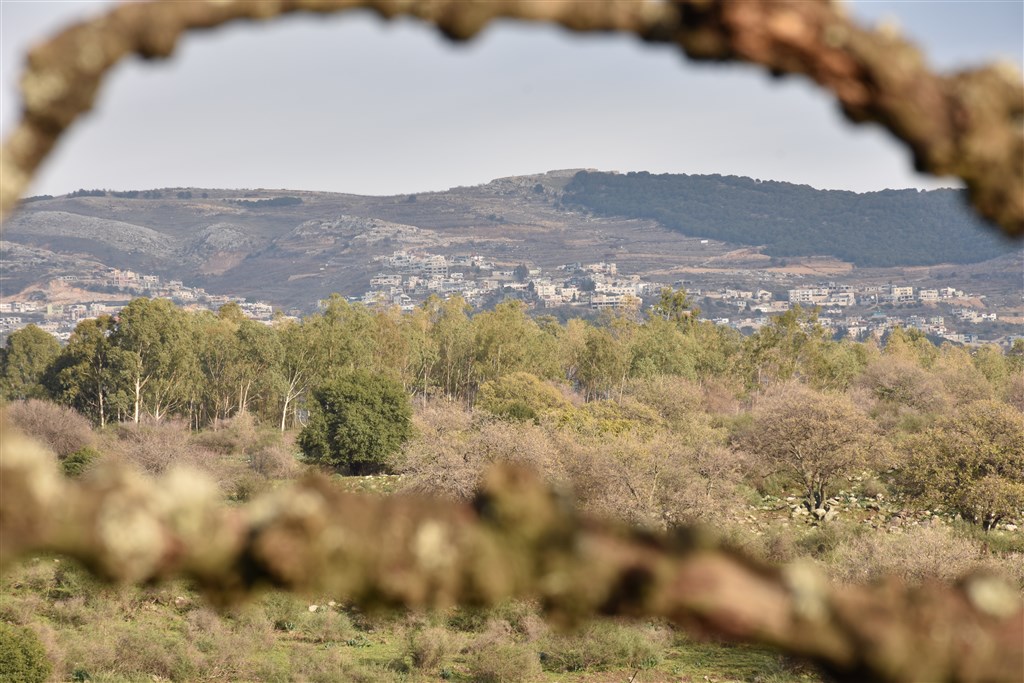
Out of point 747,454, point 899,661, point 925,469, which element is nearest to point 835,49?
point 899,661

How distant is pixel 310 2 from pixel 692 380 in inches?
2789

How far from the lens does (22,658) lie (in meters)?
18.1

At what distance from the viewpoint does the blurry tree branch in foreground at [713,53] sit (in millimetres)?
2109

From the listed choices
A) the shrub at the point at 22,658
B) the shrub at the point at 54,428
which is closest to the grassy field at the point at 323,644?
the shrub at the point at 22,658

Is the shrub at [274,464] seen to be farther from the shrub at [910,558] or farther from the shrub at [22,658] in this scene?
the shrub at [910,558]

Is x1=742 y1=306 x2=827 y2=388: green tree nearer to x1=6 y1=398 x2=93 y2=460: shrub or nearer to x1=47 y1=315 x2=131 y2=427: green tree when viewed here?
x1=47 y1=315 x2=131 y2=427: green tree

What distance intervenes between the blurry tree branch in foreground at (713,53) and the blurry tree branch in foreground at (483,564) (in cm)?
69

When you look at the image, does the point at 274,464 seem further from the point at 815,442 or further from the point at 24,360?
the point at 24,360

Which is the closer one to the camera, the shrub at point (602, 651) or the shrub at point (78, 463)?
the shrub at point (602, 651)

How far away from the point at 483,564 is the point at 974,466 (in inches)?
1331

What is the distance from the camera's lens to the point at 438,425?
4766 centimetres

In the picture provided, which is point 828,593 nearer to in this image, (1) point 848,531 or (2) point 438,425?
(1) point 848,531

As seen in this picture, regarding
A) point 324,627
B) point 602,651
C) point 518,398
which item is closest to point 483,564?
point 602,651

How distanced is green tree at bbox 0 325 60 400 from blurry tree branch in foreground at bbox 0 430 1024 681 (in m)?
78.2
